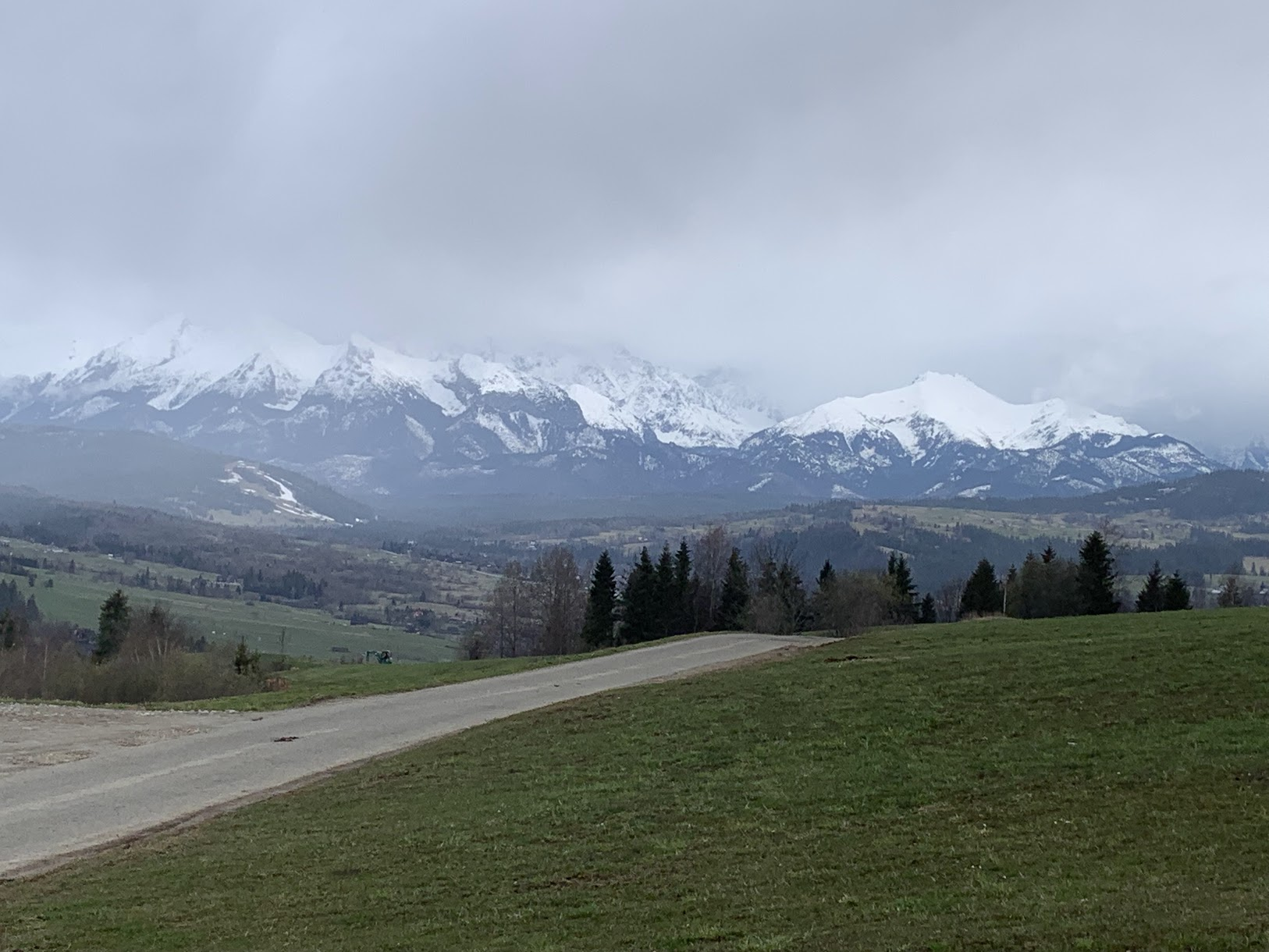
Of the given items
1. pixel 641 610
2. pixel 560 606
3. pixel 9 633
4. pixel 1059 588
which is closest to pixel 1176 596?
pixel 1059 588

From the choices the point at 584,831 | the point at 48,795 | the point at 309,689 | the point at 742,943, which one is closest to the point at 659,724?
the point at 584,831

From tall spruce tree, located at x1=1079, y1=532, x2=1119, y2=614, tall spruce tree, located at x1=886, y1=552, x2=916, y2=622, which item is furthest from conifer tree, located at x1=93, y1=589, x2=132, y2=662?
tall spruce tree, located at x1=1079, y1=532, x2=1119, y2=614

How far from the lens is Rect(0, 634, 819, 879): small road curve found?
2166 centimetres

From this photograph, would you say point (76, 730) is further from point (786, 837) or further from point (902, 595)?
point (902, 595)

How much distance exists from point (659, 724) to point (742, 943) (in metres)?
16.5

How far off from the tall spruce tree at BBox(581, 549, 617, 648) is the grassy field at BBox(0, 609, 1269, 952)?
53.2 metres

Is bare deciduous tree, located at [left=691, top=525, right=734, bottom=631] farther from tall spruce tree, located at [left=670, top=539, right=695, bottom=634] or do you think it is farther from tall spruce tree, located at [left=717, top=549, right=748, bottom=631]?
tall spruce tree, located at [left=717, top=549, right=748, bottom=631]

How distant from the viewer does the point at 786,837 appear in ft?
55.3

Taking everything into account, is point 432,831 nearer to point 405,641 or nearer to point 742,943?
point 742,943

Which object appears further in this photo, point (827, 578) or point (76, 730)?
point (827, 578)

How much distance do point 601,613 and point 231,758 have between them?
54.7 meters

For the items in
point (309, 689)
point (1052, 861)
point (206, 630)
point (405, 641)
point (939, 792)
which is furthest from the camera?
point (405, 641)

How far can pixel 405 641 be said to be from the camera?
628 feet

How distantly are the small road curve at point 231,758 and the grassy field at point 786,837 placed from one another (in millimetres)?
1635
